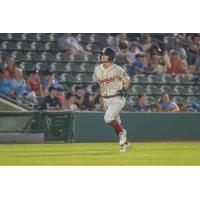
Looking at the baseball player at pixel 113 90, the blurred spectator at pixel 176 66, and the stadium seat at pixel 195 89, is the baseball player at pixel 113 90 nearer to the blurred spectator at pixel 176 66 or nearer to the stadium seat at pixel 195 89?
the stadium seat at pixel 195 89

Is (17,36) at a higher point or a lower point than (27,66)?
higher

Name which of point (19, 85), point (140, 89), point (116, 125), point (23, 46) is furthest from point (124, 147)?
point (23, 46)

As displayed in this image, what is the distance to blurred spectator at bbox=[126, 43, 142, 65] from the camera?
1297 cm

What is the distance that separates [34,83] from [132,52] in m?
1.90

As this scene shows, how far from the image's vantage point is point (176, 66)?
1337 centimetres

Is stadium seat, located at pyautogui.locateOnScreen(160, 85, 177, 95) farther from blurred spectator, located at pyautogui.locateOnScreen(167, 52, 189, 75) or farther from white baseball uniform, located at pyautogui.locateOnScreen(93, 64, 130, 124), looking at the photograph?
white baseball uniform, located at pyautogui.locateOnScreen(93, 64, 130, 124)

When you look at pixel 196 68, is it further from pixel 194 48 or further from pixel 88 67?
pixel 88 67

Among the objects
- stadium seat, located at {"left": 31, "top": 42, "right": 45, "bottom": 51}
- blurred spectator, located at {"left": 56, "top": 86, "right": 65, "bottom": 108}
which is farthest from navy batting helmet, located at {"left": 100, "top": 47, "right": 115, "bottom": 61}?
blurred spectator, located at {"left": 56, "top": 86, "right": 65, "bottom": 108}

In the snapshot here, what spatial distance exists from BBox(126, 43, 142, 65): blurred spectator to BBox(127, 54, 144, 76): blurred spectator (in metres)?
0.07

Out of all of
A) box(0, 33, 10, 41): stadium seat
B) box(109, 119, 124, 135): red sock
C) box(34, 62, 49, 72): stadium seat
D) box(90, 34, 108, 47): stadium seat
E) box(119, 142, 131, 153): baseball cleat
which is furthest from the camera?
box(34, 62, 49, 72): stadium seat

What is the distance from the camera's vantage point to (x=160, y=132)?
43.6 ft

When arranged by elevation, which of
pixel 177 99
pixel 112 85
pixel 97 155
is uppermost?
pixel 112 85

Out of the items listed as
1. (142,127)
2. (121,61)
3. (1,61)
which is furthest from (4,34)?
(142,127)

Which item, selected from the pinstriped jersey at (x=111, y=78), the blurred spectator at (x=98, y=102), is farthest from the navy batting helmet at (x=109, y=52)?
the blurred spectator at (x=98, y=102)
